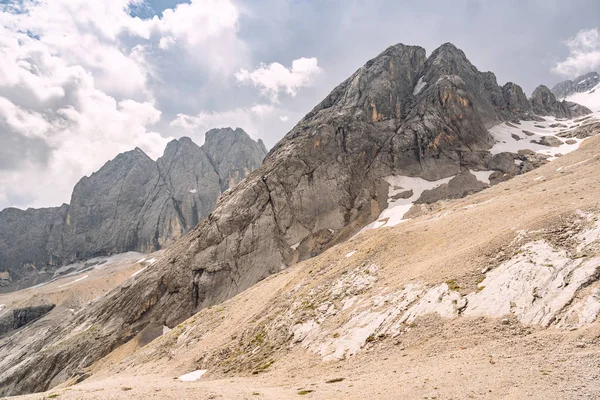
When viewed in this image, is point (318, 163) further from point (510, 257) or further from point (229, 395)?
point (229, 395)

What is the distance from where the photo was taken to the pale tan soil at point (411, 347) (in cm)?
970

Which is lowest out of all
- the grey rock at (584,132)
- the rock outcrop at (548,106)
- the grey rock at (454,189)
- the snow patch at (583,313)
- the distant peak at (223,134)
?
the snow patch at (583,313)

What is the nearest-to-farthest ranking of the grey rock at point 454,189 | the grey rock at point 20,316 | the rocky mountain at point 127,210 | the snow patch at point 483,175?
the grey rock at point 454,189, the snow patch at point 483,175, the grey rock at point 20,316, the rocky mountain at point 127,210

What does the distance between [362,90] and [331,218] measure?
45579mm

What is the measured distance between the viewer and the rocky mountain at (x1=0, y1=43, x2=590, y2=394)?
52.4 metres

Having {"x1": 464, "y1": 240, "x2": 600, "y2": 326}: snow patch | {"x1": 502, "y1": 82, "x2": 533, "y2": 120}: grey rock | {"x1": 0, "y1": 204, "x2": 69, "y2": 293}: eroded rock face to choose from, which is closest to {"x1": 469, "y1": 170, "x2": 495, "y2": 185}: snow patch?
{"x1": 464, "y1": 240, "x2": 600, "y2": 326}: snow patch

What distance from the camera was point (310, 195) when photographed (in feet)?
213

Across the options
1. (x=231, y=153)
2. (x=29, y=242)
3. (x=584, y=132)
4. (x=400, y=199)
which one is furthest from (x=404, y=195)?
(x=29, y=242)

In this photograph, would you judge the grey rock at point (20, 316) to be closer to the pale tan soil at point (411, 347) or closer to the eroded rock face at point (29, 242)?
the eroded rock face at point (29, 242)

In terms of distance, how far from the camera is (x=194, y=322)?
32.7 meters

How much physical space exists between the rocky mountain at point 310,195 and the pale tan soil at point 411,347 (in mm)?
21980

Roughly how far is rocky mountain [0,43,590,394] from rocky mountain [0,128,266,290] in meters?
89.8

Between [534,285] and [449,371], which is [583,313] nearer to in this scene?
[534,285]

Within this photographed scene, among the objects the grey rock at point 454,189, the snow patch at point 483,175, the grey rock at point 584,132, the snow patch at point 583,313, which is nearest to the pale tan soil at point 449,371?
the snow patch at point 583,313
